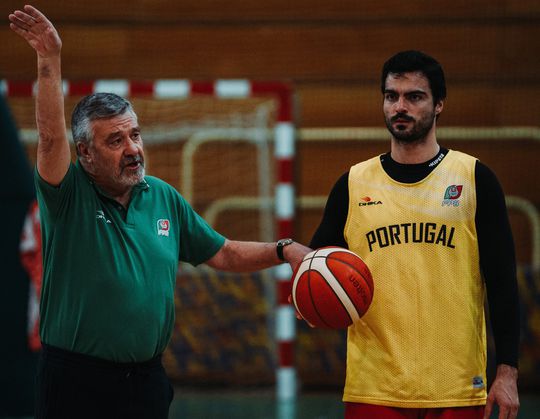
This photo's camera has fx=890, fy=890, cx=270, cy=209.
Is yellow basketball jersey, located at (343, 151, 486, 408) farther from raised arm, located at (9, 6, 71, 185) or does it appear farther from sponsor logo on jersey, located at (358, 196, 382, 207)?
raised arm, located at (9, 6, 71, 185)

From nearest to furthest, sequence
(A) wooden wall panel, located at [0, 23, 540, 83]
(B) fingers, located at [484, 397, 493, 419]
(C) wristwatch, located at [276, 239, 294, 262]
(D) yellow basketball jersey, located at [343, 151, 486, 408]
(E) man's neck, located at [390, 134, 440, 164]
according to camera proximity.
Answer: (B) fingers, located at [484, 397, 493, 419], (D) yellow basketball jersey, located at [343, 151, 486, 408], (E) man's neck, located at [390, 134, 440, 164], (C) wristwatch, located at [276, 239, 294, 262], (A) wooden wall panel, located at [0, 23, 540, 83]

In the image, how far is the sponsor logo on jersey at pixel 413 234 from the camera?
323 cm

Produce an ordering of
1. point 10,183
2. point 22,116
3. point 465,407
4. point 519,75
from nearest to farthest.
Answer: point 465,407 → point 10,183 → point 22,116 → point 519,75

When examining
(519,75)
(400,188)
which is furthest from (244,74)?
(400,188)

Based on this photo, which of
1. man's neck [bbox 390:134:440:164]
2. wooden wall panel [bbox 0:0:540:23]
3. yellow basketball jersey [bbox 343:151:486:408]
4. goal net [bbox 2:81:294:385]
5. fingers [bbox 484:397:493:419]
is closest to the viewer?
fingers [bbox 484:397:493:419]

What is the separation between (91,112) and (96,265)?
1.89 ft

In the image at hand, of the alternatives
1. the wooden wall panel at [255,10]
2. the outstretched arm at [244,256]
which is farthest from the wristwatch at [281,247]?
the wooden wall panel at [255,10]

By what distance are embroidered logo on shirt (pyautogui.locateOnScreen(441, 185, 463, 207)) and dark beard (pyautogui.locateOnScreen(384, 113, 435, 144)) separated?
221 mm

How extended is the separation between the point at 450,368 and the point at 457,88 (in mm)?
5117

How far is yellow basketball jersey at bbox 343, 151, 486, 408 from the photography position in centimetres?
321

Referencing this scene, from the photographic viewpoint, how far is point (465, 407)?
3.21m

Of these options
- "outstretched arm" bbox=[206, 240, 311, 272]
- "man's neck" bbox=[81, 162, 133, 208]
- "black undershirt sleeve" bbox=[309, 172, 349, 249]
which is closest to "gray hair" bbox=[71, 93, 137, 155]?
"man's neck" bbox=[81, 162, 133, 208]

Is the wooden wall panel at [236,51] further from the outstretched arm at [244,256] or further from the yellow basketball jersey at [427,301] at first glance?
the yellow basketball jersey at [427,301]

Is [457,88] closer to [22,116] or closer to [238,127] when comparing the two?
[238,127]
